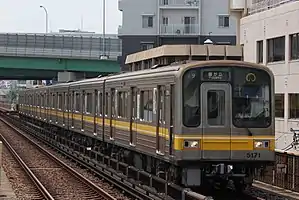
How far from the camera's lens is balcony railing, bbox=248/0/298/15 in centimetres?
3325

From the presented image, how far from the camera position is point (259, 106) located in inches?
594

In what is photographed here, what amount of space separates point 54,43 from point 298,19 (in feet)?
147

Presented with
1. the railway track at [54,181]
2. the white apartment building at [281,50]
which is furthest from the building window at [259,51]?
the railway track at [54,181]

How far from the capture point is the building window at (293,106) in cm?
2992

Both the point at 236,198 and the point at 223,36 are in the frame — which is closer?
the point at 236,198

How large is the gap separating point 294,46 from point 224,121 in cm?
1643

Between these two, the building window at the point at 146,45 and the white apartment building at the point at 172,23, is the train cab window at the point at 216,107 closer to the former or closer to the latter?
the white apartment building at the point at 172,23

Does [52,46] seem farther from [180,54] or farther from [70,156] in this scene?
[70,156]

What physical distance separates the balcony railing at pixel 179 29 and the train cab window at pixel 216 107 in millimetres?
59749

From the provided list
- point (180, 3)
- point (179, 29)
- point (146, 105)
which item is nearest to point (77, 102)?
point (146, 105)

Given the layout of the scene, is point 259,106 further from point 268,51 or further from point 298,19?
point 268,51

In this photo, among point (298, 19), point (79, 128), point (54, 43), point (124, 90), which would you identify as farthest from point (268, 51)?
point (54, 43)

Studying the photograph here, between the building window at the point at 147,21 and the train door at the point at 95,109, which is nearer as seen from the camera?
the train door at the point at 95,109

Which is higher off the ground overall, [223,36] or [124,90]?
[223,36]
